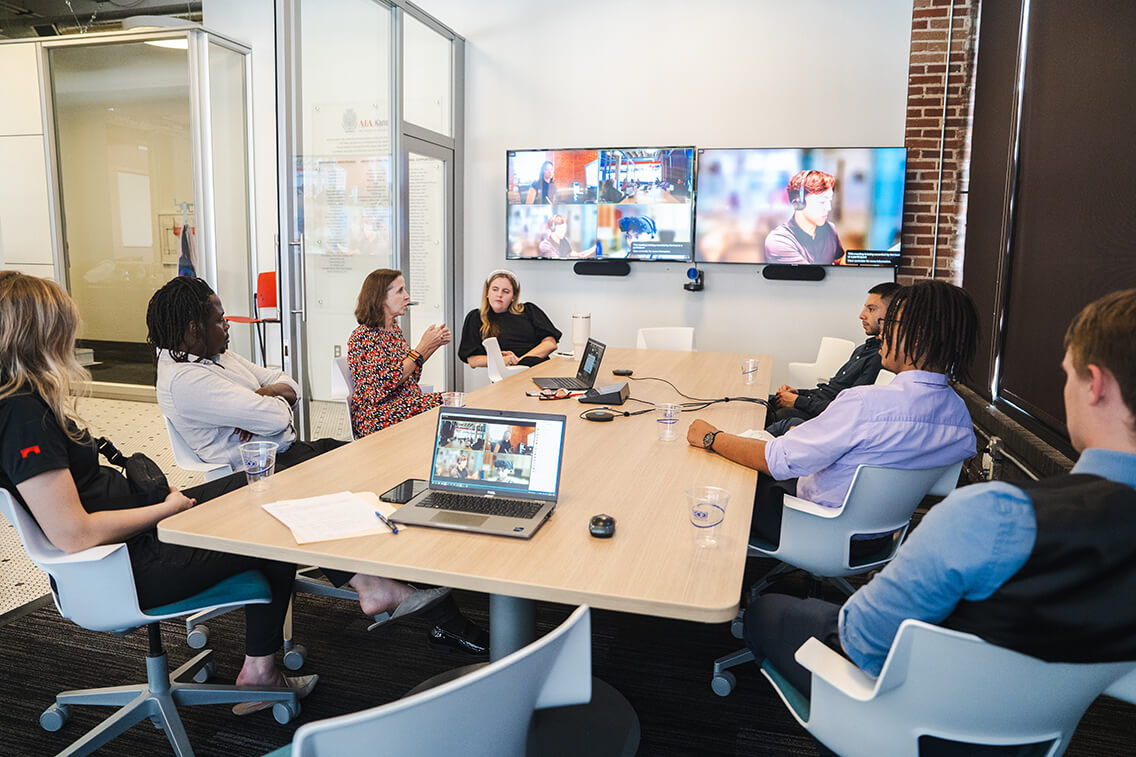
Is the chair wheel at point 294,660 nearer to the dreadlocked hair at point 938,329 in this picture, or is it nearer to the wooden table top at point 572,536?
the wooden table top at point 572,536

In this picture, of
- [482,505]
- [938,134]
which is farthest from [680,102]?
[482,505]

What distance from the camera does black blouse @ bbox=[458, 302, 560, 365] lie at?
5121mm

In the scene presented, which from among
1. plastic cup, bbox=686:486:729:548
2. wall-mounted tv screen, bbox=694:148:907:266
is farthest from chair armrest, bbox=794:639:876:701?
wall-mounted tv screen, bbox=694:148:907:266

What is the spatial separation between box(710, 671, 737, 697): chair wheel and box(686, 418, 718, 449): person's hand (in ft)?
2.46

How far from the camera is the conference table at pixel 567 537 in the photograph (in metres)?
1.51

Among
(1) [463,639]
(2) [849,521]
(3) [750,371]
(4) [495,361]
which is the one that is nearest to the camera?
(2) [849,521]

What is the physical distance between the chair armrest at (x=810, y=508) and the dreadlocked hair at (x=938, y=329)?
0.51 m

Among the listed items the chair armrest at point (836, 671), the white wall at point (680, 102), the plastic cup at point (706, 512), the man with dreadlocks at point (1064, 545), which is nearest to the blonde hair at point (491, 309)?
the white wall at point (680, 102)

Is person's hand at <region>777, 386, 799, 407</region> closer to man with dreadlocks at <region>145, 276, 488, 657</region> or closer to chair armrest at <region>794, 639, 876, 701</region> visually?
man with dreadlocks at <region>145, 276, 488, 657</region>

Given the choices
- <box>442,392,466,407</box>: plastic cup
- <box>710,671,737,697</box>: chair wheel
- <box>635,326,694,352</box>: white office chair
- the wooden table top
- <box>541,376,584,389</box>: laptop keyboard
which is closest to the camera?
the wooden table top

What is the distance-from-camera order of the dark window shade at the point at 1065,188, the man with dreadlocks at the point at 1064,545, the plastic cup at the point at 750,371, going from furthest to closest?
the plastic cup at the point at 750,371, the dark window shade at the point at 1065,188, the man with dreadlocks at the point at 1064,545

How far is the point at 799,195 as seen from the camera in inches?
220

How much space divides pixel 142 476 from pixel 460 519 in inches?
42.0

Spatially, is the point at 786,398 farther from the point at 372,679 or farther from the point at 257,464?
the point at 257,464
